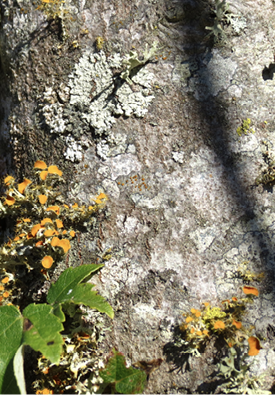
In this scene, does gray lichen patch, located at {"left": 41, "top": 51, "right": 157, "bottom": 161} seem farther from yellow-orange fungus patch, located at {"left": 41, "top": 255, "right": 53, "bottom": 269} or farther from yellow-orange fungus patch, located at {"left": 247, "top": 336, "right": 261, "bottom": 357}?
yellow-orange fungus patch, located at {"left": 247, "top": 336, "right": 261, "bottom": 357}

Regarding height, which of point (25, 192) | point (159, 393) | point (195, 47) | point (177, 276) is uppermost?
point (195, 47)

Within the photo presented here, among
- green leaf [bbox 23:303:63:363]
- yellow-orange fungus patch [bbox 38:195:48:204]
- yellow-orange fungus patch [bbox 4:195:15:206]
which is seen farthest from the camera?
yellow-orange fungus patch [bbox 4:195:15:206]

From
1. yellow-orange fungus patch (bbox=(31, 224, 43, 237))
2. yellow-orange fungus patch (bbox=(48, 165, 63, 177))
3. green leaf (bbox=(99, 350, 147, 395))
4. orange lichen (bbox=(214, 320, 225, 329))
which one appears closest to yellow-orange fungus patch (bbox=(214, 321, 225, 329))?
orange lichen (bbox=(214, 320, 225, 329))

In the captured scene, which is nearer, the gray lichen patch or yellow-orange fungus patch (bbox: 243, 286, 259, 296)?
yellow-orange fungus patch (bbox: 243, 286, 259, 296)

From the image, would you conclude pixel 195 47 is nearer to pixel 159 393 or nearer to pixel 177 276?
pixel 177 276

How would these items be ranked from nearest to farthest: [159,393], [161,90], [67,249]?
[159,393] → [67,249] → [161,90]

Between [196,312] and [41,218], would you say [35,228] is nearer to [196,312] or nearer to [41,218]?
[41,218]

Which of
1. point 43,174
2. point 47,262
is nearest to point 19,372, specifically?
point 47,262

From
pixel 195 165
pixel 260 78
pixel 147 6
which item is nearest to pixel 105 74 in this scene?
pixel 147 6
